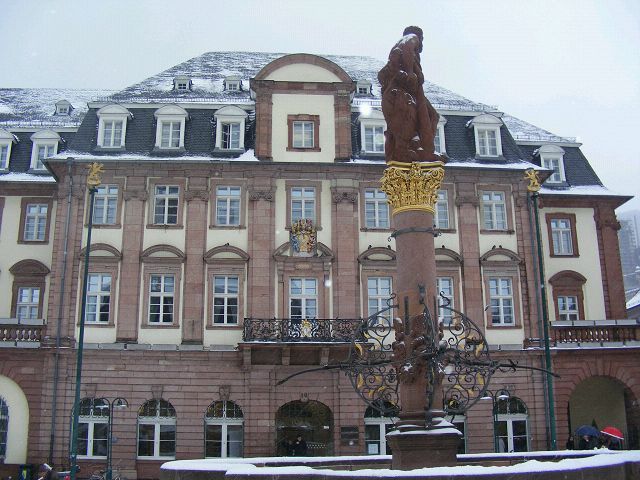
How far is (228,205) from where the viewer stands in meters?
33.4

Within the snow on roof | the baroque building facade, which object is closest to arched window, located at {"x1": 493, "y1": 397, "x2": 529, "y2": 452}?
the baroque building facade

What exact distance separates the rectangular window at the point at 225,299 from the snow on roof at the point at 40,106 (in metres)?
12.4

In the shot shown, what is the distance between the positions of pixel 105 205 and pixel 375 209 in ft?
38.3

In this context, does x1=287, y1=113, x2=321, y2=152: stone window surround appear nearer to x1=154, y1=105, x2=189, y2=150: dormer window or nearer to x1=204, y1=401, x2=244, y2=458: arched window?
x1=154, y1=105, x2=189, y2=150: dormer window

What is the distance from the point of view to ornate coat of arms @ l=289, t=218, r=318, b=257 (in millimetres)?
32750

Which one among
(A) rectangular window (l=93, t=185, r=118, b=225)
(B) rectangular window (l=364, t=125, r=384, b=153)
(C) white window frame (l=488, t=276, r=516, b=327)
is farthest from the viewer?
(B) rectangular window (l=364, t=125, r=384, b=153)

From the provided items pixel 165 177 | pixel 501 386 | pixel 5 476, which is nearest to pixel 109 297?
pixel 165 177

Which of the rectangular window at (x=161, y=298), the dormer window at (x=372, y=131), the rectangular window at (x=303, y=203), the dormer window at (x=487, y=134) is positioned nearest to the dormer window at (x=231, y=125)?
the rectangular window at (x=303, y=203)

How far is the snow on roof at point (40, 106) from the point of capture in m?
38.7

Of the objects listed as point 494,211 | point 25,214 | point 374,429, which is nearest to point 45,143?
point 25,214

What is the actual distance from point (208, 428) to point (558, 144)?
22284mm

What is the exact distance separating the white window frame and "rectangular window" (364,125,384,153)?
762cm

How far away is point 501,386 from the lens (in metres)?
32.3

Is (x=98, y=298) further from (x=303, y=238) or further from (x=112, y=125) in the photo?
(x=303, y=238)
